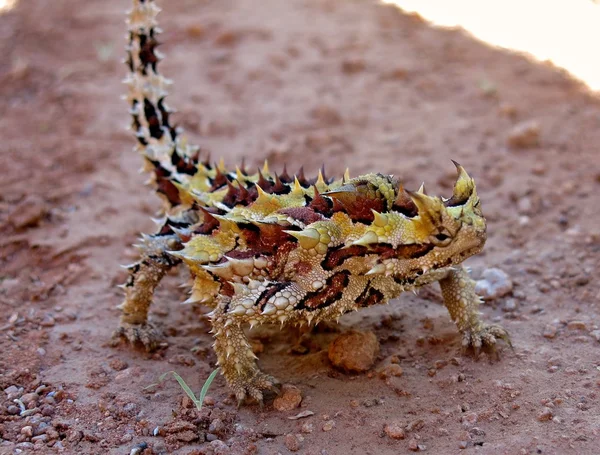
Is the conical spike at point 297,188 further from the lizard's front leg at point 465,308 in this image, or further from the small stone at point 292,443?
the small stone at point 292,443

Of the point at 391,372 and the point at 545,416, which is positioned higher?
the point at 545,416

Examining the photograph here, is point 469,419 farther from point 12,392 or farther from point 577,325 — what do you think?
point 12,392

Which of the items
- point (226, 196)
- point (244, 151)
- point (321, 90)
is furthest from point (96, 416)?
point (321, 90)

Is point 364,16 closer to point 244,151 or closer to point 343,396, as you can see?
point 244,151

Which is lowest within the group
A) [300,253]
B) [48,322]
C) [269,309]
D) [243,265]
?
[48,322]

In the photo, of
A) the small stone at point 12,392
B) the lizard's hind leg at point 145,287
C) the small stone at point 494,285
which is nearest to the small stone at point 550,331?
the small stone at point 494,285

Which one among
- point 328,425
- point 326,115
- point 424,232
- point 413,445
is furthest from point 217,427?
point 326,115

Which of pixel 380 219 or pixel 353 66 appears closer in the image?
pixel 380 219
